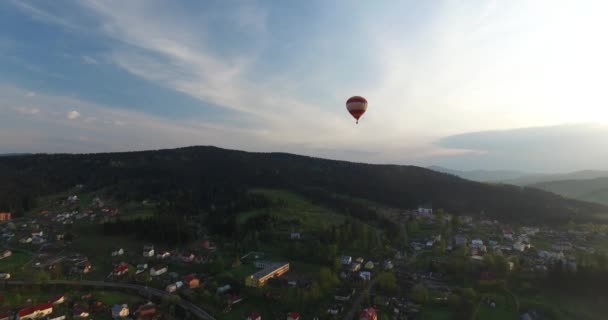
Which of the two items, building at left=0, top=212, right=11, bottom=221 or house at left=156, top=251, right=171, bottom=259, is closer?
house at left=156, top=251, right=171, bottom=259

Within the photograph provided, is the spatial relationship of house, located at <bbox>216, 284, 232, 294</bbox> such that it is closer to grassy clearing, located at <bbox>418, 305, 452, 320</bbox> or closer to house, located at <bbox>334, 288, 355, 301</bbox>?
house, located at <bbox>334, 288, 355, 301</bbox>

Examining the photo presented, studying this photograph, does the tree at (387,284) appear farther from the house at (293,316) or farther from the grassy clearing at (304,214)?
the grassy clearing at (304,214)

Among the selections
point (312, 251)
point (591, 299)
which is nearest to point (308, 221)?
point (312, 251)

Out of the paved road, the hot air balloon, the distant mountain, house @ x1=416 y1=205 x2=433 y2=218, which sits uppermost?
the hot air balloon

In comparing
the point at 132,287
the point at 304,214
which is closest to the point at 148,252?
the point at 132,287

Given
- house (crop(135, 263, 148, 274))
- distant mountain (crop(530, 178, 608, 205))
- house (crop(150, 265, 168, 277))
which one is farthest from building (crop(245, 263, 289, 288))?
distant mountain (crop(530, 178, 608, 205))

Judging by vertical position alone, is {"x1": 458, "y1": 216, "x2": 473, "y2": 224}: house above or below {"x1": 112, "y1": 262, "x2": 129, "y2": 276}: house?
above

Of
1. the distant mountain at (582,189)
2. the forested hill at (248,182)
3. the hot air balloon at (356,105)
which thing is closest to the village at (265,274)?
the hot air balloon at (356,105)

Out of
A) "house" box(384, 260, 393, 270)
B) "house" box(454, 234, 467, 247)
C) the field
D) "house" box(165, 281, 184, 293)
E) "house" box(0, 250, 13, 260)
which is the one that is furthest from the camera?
"house" box(454, 234, 467, 247)
